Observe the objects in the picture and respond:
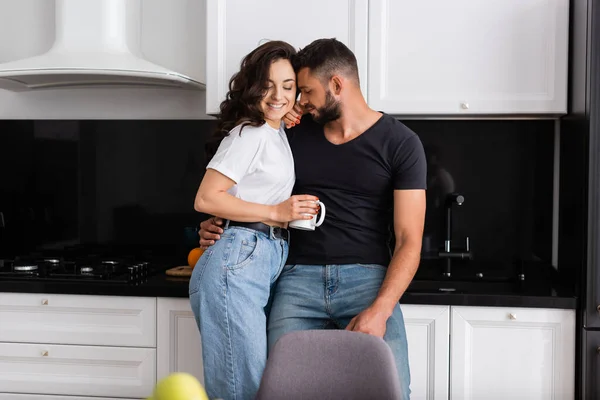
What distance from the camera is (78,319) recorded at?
2646mm

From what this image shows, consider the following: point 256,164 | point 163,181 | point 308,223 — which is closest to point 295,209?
point 308,223

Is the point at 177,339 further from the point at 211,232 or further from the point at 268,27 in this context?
the point at 268,27

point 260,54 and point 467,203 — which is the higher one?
point 260,54

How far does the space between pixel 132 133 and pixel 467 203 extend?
4.80 feet

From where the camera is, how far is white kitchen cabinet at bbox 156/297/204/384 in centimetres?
260

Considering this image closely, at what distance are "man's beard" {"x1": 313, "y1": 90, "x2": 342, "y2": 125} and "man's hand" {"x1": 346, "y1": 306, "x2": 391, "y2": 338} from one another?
603 millimetres

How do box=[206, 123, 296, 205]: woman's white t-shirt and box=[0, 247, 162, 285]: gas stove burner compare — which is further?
box=[0, 247, 162, 285]: gas stove burner

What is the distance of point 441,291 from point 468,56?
86 centimetres

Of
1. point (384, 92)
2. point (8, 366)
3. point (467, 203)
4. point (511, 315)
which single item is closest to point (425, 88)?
point (384, 92)

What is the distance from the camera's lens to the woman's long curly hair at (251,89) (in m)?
2.14

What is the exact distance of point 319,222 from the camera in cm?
221

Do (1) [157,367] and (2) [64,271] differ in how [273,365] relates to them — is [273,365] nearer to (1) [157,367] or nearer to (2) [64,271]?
(1) [157,367]

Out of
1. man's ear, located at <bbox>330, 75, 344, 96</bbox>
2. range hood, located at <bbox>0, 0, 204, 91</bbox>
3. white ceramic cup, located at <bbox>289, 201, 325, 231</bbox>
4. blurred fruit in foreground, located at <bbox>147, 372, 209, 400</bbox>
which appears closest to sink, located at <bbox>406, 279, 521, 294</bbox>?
white ceramic cup, located at <bbox>289, 201, 325, 231</bbox>

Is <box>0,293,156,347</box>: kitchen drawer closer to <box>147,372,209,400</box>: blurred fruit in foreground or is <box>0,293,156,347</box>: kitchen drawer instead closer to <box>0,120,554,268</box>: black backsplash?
<box>0,120,554,268</box>: black backsplash
